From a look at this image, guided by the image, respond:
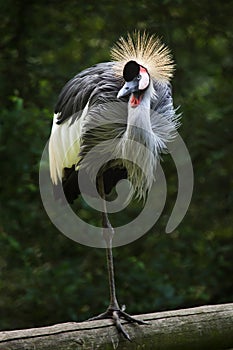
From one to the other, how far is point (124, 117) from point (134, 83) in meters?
0.16

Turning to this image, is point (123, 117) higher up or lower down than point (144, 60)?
lower down

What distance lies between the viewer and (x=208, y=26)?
474 centimetres

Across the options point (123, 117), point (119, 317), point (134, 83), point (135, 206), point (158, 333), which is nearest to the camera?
point (158, 333)

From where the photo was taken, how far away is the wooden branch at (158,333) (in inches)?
86.7

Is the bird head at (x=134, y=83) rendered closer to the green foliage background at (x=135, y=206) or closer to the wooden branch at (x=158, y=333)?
the wooden branch at (x=158, y=333)

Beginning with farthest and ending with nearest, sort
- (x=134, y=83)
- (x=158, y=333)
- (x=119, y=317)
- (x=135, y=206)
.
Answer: (x=135, y=206)
(x=134, y=83)
(x=119, y=317)
(x=158, y=333)

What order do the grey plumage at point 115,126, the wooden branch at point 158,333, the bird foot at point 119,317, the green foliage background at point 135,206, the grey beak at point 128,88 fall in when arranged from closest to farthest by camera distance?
the wooden branch at point 158,333 → the bird foot at point 119,317 → the grey beak at point 128,88 → the grey plumage at point 115,126 → the green foliage background at point 135,206

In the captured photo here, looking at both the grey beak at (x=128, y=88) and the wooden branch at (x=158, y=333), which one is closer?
the wooden branch at (x=158, y=333)

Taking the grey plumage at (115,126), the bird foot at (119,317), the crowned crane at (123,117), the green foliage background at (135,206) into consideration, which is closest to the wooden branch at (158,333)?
→ the bird foot at (119,317)

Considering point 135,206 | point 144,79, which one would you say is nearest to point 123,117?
point 144,79

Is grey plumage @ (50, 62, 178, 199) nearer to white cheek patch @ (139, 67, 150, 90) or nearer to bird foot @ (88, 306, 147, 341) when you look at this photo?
white cheek patch @ (139, 67, 150, 90)

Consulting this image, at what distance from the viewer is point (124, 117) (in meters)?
2.72

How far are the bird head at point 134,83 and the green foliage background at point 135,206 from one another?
1.87 meters

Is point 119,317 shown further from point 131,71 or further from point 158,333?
point 131,71
